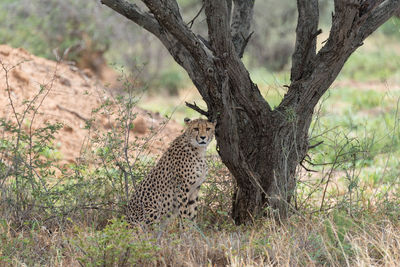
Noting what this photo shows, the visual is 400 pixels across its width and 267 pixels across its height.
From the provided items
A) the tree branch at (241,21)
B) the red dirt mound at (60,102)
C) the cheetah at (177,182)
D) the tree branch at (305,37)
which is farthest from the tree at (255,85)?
the red dirt mound at (60,102)

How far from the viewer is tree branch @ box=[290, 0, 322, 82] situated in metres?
A: 3.95

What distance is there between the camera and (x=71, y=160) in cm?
616

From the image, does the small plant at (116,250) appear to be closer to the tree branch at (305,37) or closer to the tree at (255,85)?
the tree at (255,85)

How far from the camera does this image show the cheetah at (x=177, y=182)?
4.20 meters

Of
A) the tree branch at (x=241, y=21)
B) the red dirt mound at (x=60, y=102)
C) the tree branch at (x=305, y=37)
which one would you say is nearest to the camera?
the tree branch at (x=305, y=37)

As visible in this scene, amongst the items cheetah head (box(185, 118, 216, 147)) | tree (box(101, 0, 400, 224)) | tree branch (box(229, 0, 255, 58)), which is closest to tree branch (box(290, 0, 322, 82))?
tree (box(101, 0, 400, 224))

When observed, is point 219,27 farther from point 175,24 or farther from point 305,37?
point 305,37

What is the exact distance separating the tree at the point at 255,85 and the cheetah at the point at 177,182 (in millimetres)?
285

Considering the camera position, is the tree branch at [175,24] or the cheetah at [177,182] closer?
the tree branch at [175,24]

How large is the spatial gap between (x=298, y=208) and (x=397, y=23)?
61.4 inches

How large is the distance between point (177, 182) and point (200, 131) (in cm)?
42

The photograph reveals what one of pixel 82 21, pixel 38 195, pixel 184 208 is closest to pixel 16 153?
pixel 38 195

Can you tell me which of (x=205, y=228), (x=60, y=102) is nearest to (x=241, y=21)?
(x=205, y=228)

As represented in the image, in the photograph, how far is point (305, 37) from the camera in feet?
13.3
